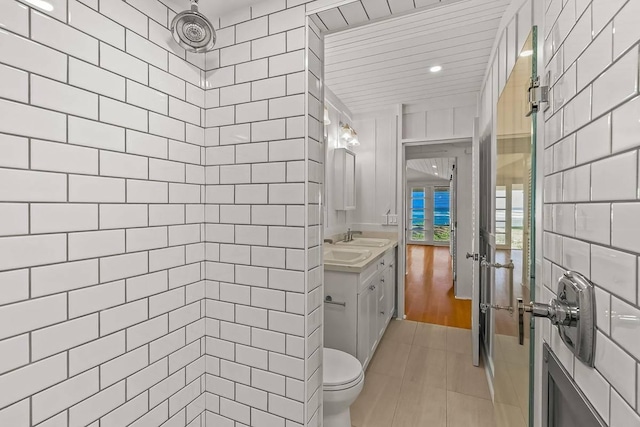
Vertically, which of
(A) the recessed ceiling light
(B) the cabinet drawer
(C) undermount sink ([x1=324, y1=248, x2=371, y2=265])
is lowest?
(B) the cabinet drawer

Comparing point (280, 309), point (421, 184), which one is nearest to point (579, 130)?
point (280, 309)

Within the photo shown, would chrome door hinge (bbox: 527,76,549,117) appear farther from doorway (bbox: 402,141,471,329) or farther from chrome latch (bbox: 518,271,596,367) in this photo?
doorway (bbox: 402,141,471,329)

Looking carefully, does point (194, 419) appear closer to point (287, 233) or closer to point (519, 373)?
point (287, 233)

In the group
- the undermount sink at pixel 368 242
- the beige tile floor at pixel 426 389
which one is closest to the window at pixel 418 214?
the undermount sink at pixel 368 242

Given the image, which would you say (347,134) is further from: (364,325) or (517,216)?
(517,216)

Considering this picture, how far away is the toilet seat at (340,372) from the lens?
1566 millimetres

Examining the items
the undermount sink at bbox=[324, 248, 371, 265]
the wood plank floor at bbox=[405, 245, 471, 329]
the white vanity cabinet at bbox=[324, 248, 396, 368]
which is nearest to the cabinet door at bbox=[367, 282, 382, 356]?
the white vanity cabinet at bbox=[324, 248, 396, 368]

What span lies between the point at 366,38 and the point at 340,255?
1.82m

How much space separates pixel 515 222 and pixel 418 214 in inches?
355

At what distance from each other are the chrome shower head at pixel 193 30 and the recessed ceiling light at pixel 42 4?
327 millimetres

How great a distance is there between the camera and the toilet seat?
1.57 metres

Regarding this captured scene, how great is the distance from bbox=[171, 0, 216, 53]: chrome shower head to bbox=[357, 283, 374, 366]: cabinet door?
176 cm

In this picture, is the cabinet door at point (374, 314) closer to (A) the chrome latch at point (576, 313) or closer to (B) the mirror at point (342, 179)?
(B) the mirror at point (342, 179)

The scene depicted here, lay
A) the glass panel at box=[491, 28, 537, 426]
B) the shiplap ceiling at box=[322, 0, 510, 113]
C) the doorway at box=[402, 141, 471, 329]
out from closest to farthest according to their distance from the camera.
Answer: the glass panel at box=[491, 28, 537, 426], the shiplap ceiling at box=[322, 0, 510, 113], the doorway at box=[402, 141, 471, 329]
